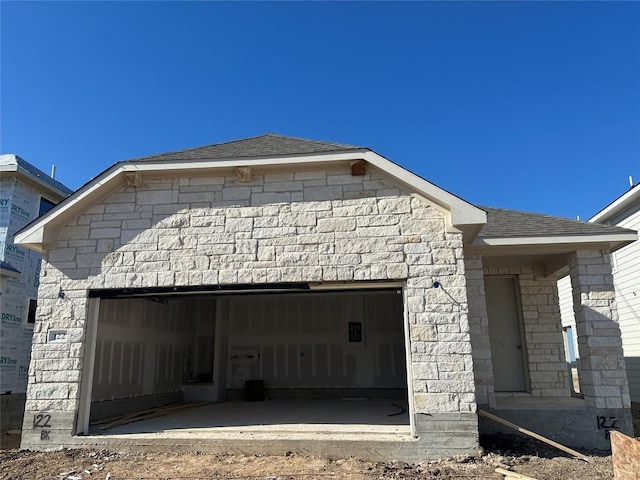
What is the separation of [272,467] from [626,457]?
3.91m

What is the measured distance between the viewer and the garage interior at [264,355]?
10.4m

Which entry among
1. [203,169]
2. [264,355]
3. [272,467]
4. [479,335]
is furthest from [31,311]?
[479,335]

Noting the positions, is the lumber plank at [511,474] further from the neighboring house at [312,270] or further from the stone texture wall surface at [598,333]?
the stone texture wall surface at [598,333]

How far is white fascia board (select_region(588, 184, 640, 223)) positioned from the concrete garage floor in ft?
25.2

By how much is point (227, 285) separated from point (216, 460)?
2392 millimetres

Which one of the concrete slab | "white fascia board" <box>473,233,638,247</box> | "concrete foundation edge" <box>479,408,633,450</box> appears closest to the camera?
"concrete foundation edge" <box>479,408,633,450</box>

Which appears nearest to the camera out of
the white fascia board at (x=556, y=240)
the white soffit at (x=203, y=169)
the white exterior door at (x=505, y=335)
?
the white soffit at (x=203, y=169)

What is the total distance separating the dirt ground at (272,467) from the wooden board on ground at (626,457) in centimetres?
106

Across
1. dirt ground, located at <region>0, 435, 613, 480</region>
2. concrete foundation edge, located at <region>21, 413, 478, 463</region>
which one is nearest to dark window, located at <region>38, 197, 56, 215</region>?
dirt ground, located at <region>0, 435, 613, 480</region>

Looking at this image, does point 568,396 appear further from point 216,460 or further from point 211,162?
point 211,162

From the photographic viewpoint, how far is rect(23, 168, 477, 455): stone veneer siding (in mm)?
6695

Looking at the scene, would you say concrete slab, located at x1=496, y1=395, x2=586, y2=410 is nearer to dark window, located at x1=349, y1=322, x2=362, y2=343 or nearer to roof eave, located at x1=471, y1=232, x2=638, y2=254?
roof eave, located at x1=471, y1=232, x2=638, y2=254

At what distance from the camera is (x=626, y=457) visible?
4.73 meters

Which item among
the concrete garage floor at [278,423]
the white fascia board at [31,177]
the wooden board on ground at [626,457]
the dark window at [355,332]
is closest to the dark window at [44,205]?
the white fascia board at [31,177]
